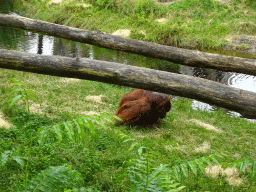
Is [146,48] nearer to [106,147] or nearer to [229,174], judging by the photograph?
[106,147]

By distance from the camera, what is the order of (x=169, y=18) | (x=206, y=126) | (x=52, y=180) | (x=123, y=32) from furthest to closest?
(x=169, y=18) < (x=123, y=32) < (x=206, y=126) < (x=52, y=180)

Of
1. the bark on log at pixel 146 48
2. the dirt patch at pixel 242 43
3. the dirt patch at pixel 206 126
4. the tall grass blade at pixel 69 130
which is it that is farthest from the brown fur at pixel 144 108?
the dirt patch at pixel 242 43

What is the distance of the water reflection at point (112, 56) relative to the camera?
8594mm

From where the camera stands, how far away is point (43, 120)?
4.09 meters

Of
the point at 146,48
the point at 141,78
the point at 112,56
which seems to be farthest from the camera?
the point at 112,56

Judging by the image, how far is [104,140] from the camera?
365 cm

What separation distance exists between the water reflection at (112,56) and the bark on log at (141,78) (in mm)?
5758

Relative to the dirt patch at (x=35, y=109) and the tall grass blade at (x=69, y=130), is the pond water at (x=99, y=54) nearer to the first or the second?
the dirt patch at (x=35, y=109)

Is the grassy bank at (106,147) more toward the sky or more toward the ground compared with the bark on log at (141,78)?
more toward the ground

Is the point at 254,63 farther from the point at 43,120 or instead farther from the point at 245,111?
the point at 43,120

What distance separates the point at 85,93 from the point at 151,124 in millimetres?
1965

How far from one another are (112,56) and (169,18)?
4.30 m

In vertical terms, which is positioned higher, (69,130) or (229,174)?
(69,130)

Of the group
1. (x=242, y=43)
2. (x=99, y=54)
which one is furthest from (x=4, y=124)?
(x=242, y=43)
